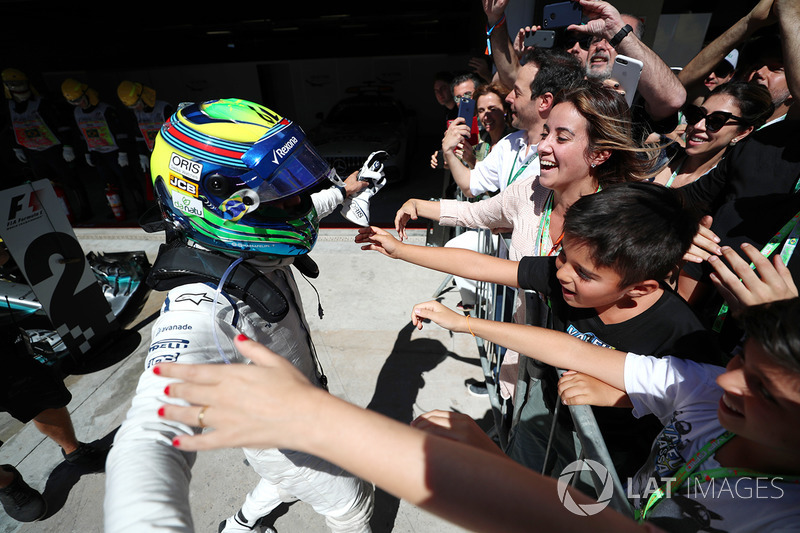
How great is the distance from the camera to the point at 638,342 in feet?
4.79

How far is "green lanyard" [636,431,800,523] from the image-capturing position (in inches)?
37.8

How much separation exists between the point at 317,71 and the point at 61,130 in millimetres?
8666

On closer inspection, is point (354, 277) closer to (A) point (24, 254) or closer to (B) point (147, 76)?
(A) point (24, 254)

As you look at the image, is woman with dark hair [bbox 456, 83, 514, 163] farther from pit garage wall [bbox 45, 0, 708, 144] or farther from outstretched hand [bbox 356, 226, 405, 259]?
pit garage wall [bbox 45, 0, 708, 144]

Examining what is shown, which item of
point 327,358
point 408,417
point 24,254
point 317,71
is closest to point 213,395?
point 408,417

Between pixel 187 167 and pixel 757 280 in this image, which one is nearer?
pixel 757 280

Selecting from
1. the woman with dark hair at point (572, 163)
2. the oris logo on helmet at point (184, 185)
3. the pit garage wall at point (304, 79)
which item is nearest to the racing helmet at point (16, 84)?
the pit garage wall at point (304, 79)

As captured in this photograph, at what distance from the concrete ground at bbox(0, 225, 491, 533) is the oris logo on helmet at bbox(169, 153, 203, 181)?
904 millimetres

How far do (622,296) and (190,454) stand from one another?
1608 millimetres

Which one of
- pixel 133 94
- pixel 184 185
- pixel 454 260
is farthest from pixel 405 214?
pixel 133 94

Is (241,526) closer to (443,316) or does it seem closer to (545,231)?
(443,316)

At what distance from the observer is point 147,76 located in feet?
45.6

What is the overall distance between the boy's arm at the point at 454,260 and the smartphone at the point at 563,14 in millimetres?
1947

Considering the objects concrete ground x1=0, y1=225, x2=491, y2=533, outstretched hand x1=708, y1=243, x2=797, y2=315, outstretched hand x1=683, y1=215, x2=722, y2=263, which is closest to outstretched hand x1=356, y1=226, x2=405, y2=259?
concrete ground x1=0, y1=225, x2=491, y2=533
